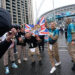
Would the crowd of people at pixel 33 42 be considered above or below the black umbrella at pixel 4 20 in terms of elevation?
below

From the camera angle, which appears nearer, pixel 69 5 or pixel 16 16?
pixel 69 5

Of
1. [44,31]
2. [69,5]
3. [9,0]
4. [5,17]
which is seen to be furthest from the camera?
[9,0]

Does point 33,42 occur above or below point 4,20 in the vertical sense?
below

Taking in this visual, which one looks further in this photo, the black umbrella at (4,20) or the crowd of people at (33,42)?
the crowd of people at (33,42)

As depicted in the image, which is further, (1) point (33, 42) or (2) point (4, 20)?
(1) point (33, 42)

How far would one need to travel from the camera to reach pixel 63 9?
8800 cm

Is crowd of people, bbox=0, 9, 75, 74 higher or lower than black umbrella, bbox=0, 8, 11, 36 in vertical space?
lower

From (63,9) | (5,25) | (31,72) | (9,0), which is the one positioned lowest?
(31,72)

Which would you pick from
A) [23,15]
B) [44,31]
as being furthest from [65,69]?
[23,15]

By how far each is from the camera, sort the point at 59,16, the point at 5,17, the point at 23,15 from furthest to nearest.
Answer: the point at 23,15 → the point at 59,16 → the point at 5,17

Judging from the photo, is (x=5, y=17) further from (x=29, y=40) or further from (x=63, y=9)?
(x=63, y=9)

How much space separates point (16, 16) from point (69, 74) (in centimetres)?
10321

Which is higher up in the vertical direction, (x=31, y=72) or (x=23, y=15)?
(x=23, y=15)

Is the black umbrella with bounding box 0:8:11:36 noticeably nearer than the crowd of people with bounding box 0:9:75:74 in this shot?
Yes
